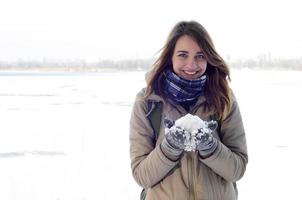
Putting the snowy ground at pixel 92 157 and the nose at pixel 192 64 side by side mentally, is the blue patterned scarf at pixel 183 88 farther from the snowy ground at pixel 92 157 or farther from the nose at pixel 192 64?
the snowy ground at pixel 92 157

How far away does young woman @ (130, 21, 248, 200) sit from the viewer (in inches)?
73.4

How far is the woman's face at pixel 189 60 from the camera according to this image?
6.57 ft

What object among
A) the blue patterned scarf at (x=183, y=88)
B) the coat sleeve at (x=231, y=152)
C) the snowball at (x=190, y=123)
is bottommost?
the coat sleeve at (x=231, y=152)

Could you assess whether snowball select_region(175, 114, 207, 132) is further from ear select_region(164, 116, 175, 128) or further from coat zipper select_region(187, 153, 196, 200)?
coat zipper select_region(187, 153, 196, 200)

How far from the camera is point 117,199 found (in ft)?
16.6

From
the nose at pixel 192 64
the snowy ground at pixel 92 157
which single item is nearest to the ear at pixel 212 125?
the nose at pixel 192 64

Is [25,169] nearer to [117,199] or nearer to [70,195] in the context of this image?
[70,195]

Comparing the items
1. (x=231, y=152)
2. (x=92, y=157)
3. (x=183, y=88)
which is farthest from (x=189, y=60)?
(x=92, y=157)

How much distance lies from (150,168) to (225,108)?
1.44ft

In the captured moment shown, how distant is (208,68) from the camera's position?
2119 mm

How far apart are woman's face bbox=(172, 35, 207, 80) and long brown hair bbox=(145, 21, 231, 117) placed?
0.02 metres

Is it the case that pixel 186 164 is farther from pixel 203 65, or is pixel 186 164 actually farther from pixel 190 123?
pixel 203 65

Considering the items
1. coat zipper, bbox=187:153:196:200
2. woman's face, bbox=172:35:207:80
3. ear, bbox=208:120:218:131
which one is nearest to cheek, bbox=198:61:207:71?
woman's face, bbox=172:35:207:80

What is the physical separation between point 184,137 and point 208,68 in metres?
0.48
